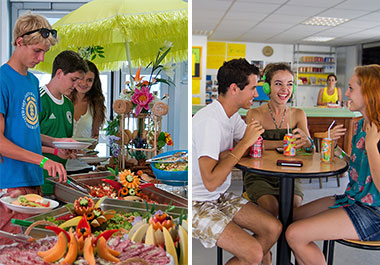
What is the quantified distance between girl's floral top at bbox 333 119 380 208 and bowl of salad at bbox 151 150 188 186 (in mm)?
954

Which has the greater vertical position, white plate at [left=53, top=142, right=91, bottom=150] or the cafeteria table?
white plate at [left=53, top=142, right=91, bottom=150]

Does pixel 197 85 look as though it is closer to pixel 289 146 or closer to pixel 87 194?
pixel 289 146

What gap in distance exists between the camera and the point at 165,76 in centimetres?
140

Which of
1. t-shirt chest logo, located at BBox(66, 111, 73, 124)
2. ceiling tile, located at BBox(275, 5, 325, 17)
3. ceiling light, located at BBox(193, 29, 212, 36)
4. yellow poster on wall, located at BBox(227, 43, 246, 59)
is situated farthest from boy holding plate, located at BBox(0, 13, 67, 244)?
yellow poster on wall, located at BBox(227, 43, 246, 59)

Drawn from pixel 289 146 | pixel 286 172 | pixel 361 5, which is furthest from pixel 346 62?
pixel 286 172

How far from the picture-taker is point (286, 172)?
1725 mm

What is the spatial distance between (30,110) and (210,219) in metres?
0.99

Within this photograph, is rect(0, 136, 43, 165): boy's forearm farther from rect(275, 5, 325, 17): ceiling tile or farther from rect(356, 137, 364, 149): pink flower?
rect(275, 5, 325, 17): ceiling tile

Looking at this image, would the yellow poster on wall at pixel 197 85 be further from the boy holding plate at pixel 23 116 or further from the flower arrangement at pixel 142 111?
the boy holding plate at pixel 23 116

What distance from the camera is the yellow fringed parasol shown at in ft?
4.59

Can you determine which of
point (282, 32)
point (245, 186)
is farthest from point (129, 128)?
point (282, 32)

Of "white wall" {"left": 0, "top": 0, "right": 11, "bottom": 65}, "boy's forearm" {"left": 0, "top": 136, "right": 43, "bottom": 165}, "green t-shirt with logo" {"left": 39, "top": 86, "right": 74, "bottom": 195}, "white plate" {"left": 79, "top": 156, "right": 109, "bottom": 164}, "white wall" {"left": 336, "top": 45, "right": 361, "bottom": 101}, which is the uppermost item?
"white wall" {"left": 336, "top": 45, "right": 361, "bottom": 101}

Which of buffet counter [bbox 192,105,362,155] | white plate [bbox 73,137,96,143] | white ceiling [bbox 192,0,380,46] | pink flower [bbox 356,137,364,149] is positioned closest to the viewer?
white plate [bbox 73,137,96,143]

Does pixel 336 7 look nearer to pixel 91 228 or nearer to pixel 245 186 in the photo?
pixel 245 186
